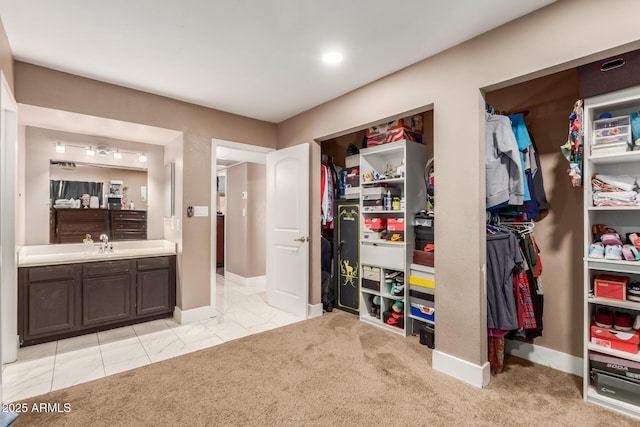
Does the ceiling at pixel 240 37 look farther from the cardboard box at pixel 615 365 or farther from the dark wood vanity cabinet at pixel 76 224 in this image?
the cardboard box at pixel 615 365

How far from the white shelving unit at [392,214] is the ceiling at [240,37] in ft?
2.81

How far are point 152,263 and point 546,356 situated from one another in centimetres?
397

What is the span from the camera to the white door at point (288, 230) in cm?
367

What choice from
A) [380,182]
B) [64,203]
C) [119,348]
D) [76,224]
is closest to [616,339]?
[380,182]

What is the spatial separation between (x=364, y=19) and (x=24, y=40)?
99.3 inches

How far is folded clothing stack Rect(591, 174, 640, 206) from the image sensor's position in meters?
1.90

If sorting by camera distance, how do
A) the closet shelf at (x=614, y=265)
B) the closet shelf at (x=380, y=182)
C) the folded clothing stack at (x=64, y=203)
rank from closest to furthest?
the closet shelf at (x=614, y=265) < the closet shelf at (x=380, y=182) < the folded clothing stack at (x=64, y=203)

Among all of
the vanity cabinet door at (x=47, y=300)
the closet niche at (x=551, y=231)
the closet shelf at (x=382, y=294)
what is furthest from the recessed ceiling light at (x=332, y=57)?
the vanity cabinet door at (x=47, y=300)

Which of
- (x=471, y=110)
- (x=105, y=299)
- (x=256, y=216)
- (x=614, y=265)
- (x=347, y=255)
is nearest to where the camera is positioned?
(x=614, y=265)

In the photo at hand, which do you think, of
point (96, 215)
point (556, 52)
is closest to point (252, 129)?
point (96, 215)

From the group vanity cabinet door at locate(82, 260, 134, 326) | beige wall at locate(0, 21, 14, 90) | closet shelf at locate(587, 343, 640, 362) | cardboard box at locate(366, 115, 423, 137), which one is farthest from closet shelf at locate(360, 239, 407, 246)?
beige wall at locate(0, 21, 14, 90)

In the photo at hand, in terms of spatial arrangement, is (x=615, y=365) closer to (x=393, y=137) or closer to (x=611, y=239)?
(x=611, y=239)

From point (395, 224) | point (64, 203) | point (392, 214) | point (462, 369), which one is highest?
point (64, 203)

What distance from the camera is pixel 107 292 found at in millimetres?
3250
